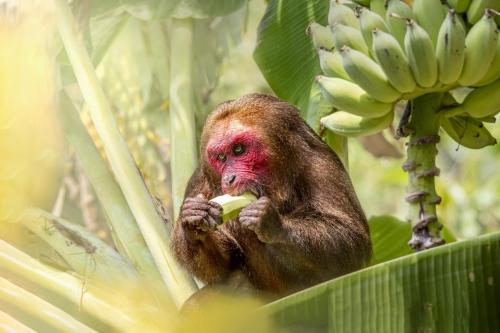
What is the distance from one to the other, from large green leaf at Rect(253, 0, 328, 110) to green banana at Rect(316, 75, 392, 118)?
1046mm

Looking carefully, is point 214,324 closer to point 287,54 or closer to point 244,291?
point 244,291

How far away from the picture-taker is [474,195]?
643cm

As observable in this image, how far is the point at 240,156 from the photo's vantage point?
328cm

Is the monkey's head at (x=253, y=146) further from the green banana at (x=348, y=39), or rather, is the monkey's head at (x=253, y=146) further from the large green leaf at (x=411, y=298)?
the large green leaf at (x=411, y=298)

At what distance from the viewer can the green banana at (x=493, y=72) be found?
2.46 meters

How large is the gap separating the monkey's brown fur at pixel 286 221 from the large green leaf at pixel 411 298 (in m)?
0.81

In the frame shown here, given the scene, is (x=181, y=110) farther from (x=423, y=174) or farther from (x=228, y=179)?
(x=423, y=174)

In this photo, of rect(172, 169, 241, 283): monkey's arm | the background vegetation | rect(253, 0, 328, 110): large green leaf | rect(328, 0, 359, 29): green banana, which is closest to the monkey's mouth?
rect(172, 169, 241, 283): monkey's arm

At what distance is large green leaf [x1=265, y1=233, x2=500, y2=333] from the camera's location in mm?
2102

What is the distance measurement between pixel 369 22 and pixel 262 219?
0.71 metres

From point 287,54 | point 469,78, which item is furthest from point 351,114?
point 287,54

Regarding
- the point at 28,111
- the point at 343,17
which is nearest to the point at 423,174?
the point at 343,17

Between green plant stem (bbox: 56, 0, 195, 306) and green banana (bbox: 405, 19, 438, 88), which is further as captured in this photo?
green plant stem (bbox: 56, 0, 195, 306)

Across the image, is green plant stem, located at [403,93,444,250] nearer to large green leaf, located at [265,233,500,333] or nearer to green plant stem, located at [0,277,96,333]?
large green leaf, located at [265,233,500,333]
